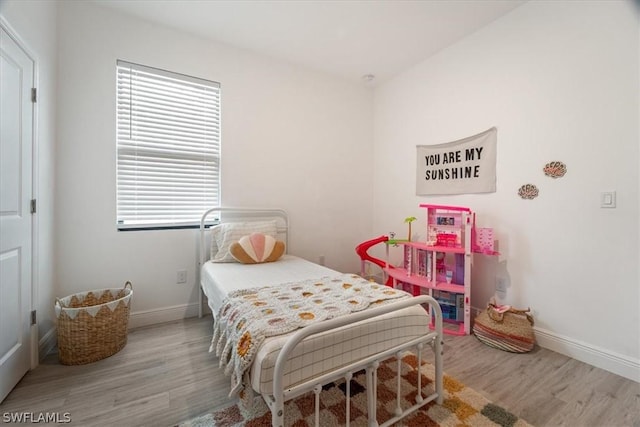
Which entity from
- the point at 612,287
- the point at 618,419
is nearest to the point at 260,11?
A: the point at 612,287

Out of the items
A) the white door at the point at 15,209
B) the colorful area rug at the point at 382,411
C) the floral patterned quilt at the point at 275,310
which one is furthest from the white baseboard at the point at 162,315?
the colorful area rug at the point at 382,411

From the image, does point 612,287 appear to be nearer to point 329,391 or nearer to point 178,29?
point 329,391

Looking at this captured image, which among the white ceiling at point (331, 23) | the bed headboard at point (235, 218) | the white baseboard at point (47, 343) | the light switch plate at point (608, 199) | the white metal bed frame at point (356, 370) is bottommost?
the white baseboard at point (47, 343)

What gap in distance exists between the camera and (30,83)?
1674 millimetres

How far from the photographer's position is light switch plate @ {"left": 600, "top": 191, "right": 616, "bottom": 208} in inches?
69.7

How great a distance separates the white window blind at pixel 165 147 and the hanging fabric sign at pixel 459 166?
7.21 feet

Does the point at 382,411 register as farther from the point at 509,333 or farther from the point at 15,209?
the point at 15,209

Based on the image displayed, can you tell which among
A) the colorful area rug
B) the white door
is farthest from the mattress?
the white door

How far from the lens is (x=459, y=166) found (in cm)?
265

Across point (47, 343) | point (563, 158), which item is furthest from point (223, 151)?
point (563, 158)

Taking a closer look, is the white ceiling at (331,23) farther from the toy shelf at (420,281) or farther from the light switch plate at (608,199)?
the toy shelf at (420,281)

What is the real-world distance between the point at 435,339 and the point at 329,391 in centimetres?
66

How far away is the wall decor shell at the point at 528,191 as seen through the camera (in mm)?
2145

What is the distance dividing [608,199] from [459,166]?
1.08m
